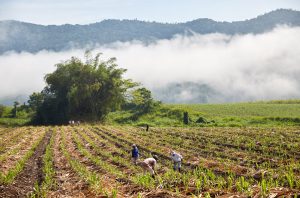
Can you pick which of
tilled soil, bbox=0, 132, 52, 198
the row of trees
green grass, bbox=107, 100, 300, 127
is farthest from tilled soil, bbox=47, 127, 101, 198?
the row of trees

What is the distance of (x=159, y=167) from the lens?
22797mm

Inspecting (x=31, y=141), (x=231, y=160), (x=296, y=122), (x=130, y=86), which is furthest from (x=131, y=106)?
(x=231, y=160)

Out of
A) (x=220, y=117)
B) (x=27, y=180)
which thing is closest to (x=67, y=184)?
(x=27, y=180)

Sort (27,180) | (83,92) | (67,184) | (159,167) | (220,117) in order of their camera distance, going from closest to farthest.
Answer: (67,184) < (27,180) < (159,167) < (220,117) < (83,92)

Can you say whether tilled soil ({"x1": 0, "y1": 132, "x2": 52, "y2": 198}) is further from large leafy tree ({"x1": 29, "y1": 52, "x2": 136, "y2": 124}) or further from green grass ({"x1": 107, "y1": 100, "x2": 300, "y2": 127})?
large leafy tree ({"x1": 29, "y1": 52, "x2": 136, "y2": 124})

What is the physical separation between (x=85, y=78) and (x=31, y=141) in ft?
109

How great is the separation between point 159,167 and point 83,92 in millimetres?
45714

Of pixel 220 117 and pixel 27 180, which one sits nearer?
pixel 27 180

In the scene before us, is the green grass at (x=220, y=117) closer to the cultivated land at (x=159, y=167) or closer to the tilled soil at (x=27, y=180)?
the cultivated land at (x=159, y=167)

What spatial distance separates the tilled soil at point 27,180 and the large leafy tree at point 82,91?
131 feet

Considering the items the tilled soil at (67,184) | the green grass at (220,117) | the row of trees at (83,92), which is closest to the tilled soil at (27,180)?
the tilled soil at (67,184)

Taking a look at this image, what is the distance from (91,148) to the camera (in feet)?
105

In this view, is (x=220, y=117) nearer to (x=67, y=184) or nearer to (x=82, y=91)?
(x=82, y=91)

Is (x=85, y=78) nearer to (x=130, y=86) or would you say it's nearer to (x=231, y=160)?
(x=130, y=86)
